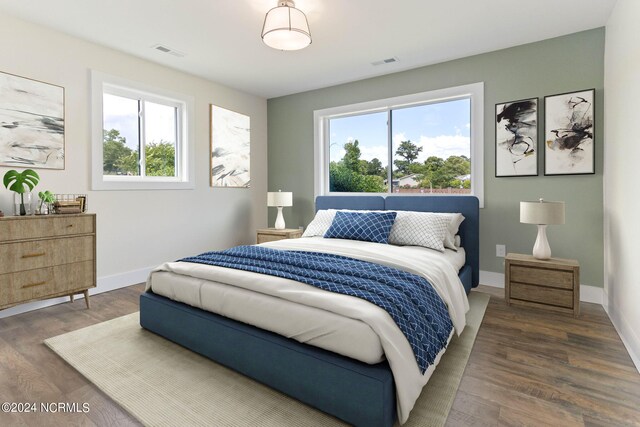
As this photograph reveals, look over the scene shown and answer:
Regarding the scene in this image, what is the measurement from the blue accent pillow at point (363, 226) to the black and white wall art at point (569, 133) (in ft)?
5.38

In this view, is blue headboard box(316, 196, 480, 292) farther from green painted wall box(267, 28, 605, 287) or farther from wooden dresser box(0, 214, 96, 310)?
wooden dresser box(0, 214, 96, 310)

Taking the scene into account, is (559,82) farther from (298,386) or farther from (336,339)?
(298,386)

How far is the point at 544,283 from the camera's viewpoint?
9.70 ft

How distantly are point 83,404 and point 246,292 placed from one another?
3.09 feet

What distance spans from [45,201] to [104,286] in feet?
3.59

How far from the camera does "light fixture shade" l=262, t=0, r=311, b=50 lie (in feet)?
8.18

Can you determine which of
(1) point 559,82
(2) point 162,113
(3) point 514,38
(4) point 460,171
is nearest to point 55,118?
(2) point 162,113

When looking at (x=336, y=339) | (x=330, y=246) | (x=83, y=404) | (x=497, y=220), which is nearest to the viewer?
(x=336, y=339)

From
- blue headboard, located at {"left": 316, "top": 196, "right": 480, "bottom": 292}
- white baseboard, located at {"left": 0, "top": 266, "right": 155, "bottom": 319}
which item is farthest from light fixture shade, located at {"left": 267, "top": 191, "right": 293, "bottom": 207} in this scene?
white baseboard, located at {"left": 0, "top": 266, "right": 155, "bottom": 319}

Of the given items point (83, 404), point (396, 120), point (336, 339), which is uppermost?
point (396, 120)

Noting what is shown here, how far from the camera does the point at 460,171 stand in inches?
155

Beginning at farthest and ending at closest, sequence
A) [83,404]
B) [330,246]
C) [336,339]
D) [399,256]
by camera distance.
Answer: [330,246] → [399,256] → [83,404] → [336,339]

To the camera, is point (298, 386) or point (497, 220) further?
point (497, 220)

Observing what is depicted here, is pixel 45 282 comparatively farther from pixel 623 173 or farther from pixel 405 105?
pixel 623 173
